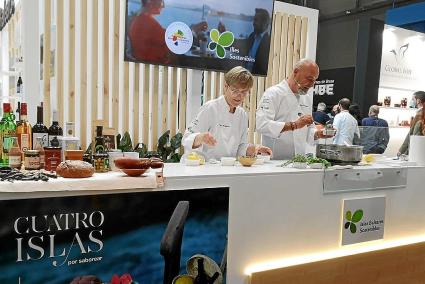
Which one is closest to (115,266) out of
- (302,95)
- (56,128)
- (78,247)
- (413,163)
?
(78,247)

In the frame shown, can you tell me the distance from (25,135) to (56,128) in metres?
0.14

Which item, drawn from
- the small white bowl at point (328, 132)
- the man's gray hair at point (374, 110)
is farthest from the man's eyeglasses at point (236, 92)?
the man's gray hair at point (374, 110)

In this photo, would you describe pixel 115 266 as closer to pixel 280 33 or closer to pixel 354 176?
pixel 354 176

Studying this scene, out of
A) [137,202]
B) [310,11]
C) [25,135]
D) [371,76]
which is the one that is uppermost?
[310,11]

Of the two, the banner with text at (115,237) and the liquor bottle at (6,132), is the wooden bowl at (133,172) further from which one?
the liquor bottle at (6,132)

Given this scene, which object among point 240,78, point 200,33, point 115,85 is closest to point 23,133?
point 240,78

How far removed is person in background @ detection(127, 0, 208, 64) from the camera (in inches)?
142

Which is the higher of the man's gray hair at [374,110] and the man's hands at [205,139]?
the man's gray hair at [374,110]

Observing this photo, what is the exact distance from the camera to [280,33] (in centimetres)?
482

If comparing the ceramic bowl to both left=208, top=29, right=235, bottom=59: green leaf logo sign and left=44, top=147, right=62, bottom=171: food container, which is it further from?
left=208, top=29, right=235, bottom=59: green leaf logo sign

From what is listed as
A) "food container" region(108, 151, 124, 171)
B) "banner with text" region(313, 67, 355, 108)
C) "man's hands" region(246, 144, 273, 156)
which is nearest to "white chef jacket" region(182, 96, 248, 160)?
"man's hands" region(246, 144, 273, 156)

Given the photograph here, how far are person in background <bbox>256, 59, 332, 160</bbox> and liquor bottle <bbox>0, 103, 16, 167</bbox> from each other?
159 cm

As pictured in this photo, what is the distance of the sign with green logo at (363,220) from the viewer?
2.18 m

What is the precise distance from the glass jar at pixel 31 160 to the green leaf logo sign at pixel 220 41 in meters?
2.78
